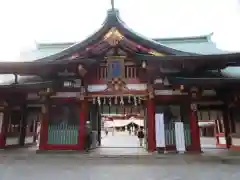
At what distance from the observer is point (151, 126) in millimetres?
13031

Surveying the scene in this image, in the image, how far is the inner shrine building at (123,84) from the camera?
42.8ft

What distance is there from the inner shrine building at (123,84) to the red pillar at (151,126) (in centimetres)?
5

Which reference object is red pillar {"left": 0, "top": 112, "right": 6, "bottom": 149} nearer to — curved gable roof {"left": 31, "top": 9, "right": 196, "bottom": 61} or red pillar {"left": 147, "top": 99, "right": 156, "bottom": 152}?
curved gable roof {"left": 31, "top": 9, "right": 196, "bottom": 61}

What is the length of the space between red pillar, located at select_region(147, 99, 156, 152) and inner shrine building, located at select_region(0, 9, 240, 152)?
0.18 ft

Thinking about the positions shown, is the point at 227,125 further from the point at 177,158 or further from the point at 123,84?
the point at 123,84

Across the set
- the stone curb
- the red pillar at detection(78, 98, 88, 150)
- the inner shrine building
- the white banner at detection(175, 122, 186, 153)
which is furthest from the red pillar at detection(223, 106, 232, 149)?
the red pillar at detection(78, 98, 88, 150)

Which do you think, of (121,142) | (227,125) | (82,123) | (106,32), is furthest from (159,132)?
(121,142)

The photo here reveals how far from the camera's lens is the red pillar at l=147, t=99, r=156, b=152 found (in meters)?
12.8

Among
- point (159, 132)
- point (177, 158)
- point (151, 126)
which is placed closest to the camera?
point (177, 158)

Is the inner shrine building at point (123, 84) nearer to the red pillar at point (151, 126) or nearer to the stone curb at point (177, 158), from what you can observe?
the red pillar at point (151, 126)

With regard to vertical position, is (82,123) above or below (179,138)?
above

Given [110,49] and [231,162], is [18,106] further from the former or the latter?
[231,162]

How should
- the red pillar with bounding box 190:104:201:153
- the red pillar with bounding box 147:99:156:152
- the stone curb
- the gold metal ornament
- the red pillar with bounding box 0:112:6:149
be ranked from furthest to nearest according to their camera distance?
the red pillar with bounding box 0:112:6:149 → the gold metal ornament → the red pillar with bounding box 190:104:201:153 → the red pillar with bounding box 147:99:156:152 → the stone curb

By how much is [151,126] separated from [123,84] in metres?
2.98
